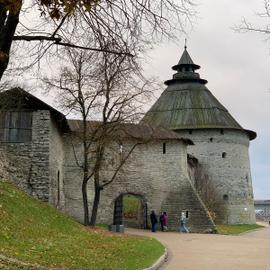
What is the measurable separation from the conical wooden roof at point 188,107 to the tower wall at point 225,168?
985 millimetres

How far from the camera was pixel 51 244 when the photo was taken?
13641 millimetres

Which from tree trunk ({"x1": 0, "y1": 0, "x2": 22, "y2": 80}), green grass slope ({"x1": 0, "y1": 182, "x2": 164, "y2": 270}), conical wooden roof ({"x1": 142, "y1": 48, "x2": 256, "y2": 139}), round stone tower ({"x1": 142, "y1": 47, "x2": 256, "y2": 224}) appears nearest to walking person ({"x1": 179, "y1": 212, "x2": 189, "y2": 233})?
green grass slope ({"x1": 0, "y1": 182, "x2": 164, "y2": 270})

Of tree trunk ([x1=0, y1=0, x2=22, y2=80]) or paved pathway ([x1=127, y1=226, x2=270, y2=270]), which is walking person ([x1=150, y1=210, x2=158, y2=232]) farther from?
tree trunk ([x1=0, y1=0, x2=22, y2=80])

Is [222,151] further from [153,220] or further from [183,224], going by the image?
[153,220]

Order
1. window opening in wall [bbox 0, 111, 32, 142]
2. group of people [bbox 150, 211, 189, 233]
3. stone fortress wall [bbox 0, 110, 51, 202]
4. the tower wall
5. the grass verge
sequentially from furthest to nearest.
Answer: the tower wall < the grass verge < group of people [bbox 150, 211, 189, 233] < window opening in wall [bbox 0, 111, 32, 142] < stone fortress wall [bbox 0, 110, 51, 202]

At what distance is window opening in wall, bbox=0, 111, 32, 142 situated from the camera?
24453 millimetres

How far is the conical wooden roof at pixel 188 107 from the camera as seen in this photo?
4678 cm

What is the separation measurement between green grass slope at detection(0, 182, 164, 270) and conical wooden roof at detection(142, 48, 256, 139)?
2656cm

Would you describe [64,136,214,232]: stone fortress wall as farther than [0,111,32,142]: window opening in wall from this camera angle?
Yes

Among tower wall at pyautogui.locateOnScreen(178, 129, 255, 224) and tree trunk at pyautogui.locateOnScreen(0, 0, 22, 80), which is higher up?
tower wall at pyautogui.locateOnScreen(178, 129, 255, 224)

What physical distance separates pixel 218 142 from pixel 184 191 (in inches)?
546

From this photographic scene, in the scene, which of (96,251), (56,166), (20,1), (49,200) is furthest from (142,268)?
(56,166)

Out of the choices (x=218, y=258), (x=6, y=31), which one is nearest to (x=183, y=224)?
(x=218, y=258)

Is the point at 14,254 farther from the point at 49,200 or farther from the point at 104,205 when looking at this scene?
the point at 104,205
